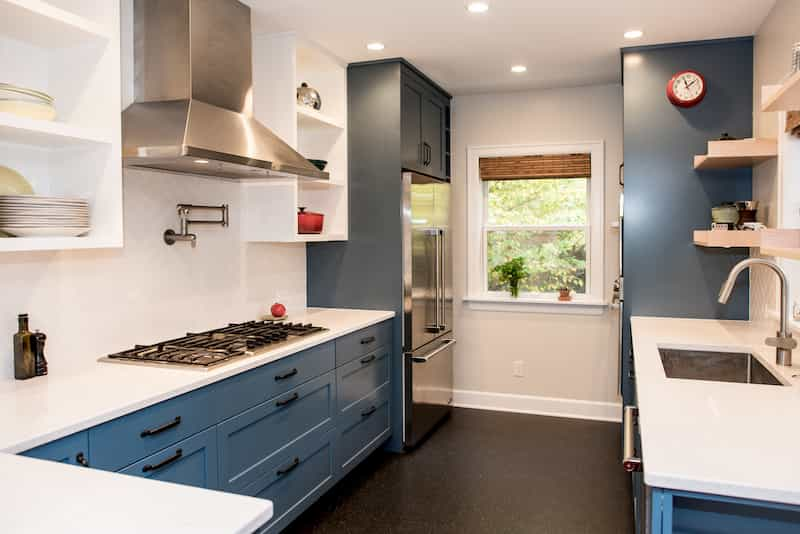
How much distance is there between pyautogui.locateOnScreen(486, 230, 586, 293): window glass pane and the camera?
16.0ft

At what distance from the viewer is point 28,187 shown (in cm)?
222

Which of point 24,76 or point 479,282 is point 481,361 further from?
point 24,76

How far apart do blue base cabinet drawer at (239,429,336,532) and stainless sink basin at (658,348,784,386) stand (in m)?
1.66

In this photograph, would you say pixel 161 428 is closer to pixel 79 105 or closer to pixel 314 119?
pixel 79 105

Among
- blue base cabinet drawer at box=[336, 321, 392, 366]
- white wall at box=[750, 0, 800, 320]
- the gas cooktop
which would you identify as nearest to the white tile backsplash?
the gas cooktop

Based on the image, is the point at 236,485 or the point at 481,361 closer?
the point at 236,485

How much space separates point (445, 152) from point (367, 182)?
3.46 feet

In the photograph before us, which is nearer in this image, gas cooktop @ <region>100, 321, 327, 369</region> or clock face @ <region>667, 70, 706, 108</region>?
gas cooktop @ <region>100, 321, 327, 369</region>

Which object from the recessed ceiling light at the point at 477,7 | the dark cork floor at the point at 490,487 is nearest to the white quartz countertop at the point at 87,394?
the dark cork floor at the point at 490,487

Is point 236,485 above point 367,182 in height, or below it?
below

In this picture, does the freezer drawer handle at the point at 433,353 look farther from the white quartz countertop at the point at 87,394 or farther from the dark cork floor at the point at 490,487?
the white quartz countertop at the point at 87,394

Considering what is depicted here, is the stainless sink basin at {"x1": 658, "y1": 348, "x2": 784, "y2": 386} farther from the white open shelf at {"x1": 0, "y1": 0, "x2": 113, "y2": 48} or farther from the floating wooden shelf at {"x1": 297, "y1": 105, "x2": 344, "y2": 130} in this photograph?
the white open shelf at {"x1": 0, "y1": 0, "x2": 113, "y2": 48}

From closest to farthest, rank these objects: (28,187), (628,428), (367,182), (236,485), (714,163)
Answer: (628,428) < (28,187) < (236,485) < (714,163) < (367,182)

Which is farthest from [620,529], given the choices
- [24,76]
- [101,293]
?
[24,76]
